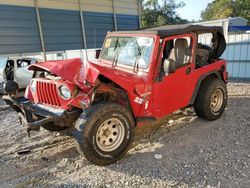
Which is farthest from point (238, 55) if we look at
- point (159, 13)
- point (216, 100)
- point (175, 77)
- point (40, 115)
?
point (159, 13)

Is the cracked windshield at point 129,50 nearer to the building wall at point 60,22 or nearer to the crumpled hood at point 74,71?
the crumpled hood at point 74,71

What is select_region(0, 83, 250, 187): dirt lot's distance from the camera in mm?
3010

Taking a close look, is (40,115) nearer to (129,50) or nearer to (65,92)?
(65,92)

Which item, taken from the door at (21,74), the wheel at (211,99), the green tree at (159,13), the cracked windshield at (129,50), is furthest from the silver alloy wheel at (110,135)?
the green tree at (159,13)

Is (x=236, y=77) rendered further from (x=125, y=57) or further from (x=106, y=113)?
(x=106, y=113)

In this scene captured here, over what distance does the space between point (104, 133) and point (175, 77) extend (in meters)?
1.62

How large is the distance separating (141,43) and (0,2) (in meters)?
5.66

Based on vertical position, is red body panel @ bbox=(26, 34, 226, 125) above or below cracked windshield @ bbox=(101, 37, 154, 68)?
below

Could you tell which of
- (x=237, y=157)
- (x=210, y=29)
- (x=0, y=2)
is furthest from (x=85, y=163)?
(x=0, y=2)

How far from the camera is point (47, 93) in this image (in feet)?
11.2

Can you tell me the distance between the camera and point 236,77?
9695 mm

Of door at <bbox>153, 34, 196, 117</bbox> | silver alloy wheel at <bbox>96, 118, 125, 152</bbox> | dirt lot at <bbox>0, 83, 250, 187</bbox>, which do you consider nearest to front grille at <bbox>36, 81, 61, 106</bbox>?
silver alloy wheel at <bbox>96, 118, 125, 152</bbox>

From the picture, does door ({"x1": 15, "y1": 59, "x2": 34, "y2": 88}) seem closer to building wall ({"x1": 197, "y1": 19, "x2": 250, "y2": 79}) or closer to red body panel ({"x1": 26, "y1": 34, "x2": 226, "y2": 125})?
red body panel ({"x1": 26, "y1": 34, "x2": 226, "y2": 125})

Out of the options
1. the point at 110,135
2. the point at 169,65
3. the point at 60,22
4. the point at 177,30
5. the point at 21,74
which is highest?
the point at 60,22
